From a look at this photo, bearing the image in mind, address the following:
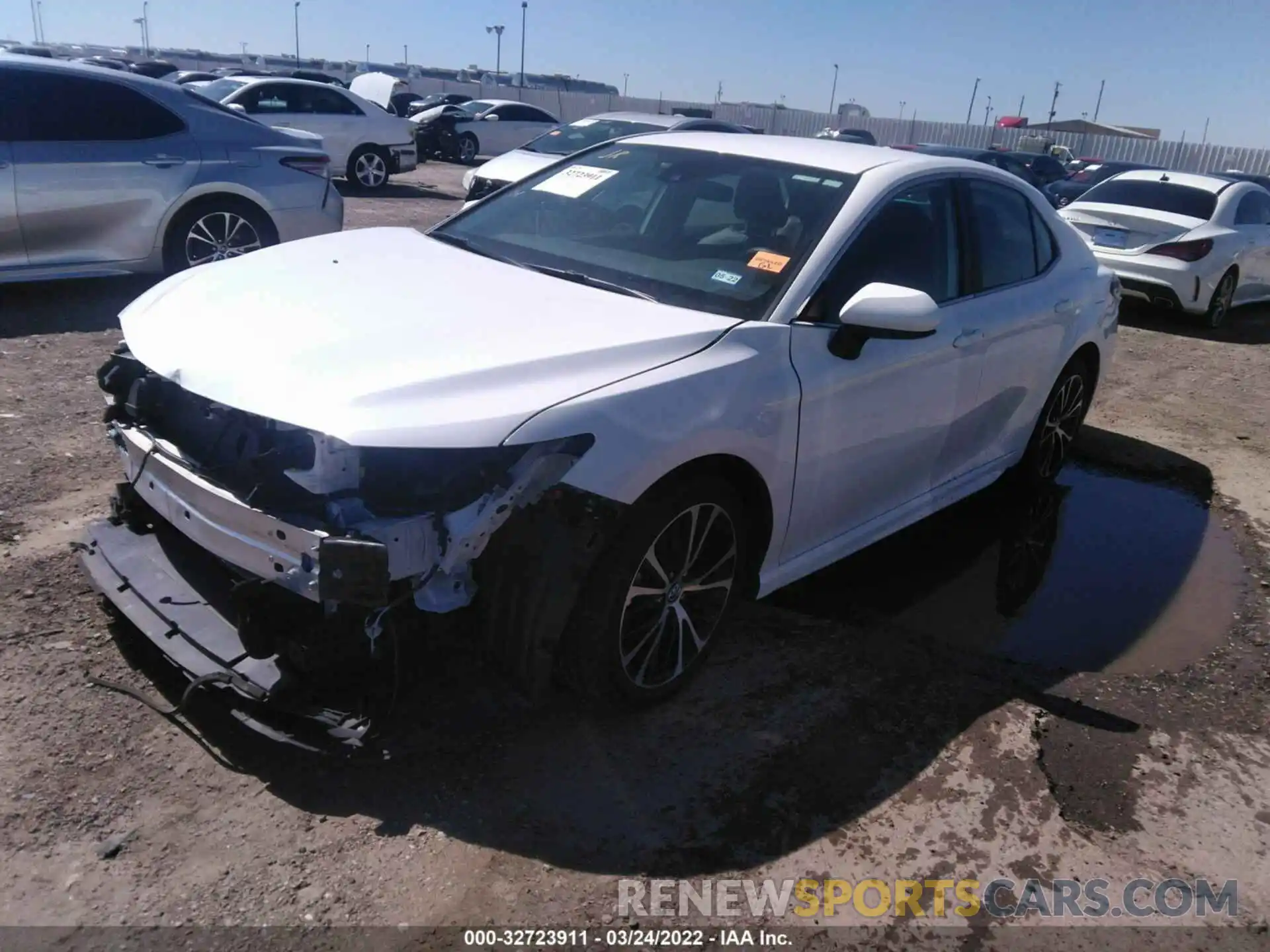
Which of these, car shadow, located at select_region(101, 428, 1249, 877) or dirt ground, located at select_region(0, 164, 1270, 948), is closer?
dirt ground, located at select_region(0, 164, 1270, 948)

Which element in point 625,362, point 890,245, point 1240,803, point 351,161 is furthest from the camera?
point 351,161

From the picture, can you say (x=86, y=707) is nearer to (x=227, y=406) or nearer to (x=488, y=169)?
(x=227, y=406)

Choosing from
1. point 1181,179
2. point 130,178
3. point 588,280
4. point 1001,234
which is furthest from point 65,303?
point 1181,179

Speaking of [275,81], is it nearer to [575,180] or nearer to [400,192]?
[400,192]

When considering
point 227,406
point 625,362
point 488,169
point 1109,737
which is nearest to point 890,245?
point 625,362

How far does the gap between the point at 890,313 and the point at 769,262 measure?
19.8 inches

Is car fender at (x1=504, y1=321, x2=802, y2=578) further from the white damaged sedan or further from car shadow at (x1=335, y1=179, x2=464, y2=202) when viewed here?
car shadow at (x1=335, y1=179, x2=464, y2=202)

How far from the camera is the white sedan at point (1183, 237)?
10.2 m

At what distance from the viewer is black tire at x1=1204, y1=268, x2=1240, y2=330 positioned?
10.4 metres

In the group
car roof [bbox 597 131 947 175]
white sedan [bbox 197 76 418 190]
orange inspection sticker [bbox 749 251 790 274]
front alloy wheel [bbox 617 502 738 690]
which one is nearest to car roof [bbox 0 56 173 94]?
car roof [bbox 597 131 947 175]

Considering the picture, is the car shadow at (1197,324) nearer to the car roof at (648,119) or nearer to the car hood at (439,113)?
the car roof at (648,119)

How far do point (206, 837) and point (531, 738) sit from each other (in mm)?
920

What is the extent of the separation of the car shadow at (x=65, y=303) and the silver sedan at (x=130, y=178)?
1.03 feet

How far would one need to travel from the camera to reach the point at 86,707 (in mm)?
3000
